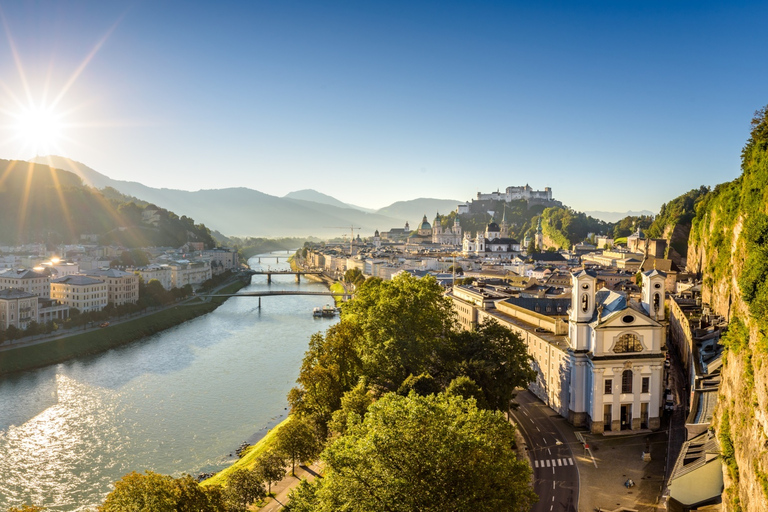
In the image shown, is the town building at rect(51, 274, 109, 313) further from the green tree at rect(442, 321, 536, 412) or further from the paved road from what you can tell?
the paved road

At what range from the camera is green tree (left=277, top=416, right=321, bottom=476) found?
53.5 ft

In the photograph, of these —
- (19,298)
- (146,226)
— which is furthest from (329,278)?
(19,298)

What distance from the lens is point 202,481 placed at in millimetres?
17469

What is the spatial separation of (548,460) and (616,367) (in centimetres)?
404

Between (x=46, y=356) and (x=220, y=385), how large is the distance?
10745 millimetres

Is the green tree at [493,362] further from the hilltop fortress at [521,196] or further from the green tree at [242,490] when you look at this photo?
the hilltop fortress at [521,196]

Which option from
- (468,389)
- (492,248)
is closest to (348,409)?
(468,389)

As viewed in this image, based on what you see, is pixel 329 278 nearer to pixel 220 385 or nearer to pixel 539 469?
pixel 220 385

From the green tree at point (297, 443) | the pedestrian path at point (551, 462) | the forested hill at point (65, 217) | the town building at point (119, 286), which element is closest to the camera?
the pedestrian path at point (551, 462)

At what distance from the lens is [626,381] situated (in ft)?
61.5

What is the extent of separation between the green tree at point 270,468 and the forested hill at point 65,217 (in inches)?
2831

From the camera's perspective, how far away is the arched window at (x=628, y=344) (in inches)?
731

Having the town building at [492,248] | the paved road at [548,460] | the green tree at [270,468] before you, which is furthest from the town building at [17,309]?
the town building at [492,248]

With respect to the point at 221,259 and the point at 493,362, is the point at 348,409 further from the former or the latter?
the point at 221,259
